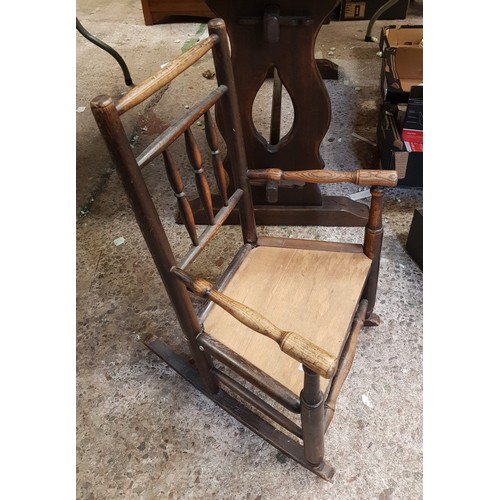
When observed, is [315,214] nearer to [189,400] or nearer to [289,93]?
[289,93]

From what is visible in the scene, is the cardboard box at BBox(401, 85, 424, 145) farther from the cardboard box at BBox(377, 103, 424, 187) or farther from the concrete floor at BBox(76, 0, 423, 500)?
the concrete floor at BBox(76, 0, 423, 500)

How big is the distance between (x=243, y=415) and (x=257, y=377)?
384mm

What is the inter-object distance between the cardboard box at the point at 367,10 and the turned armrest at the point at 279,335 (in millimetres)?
3702

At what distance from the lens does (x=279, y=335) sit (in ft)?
2.47

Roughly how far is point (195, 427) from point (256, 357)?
1.49ft

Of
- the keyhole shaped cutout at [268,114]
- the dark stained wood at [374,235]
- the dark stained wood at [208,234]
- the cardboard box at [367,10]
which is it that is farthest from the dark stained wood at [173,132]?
the cardboard box at [367,10]

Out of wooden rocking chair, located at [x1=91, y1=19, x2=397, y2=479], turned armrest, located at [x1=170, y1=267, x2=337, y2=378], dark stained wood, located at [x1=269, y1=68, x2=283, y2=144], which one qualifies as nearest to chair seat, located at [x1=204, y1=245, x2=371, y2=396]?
wooden rocking chair, located at [x1=91, y1=19, x2=397, y2=479]

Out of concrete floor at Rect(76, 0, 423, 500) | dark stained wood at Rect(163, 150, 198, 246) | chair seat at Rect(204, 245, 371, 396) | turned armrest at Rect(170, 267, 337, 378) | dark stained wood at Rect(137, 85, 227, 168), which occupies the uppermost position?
dark stained wood at Rect(137, 85, 227, 168)

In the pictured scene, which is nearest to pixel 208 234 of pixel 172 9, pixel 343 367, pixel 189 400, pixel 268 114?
pixel 343 367

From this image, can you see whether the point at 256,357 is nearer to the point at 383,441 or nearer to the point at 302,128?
the point at 383,441

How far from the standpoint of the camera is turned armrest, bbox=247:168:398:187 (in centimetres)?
102

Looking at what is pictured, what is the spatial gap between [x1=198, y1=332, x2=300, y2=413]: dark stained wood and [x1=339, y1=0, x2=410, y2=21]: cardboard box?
371cm

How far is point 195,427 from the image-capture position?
4.19ft

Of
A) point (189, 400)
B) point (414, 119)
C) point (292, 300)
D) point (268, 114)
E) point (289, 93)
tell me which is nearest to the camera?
point (292, 300)
